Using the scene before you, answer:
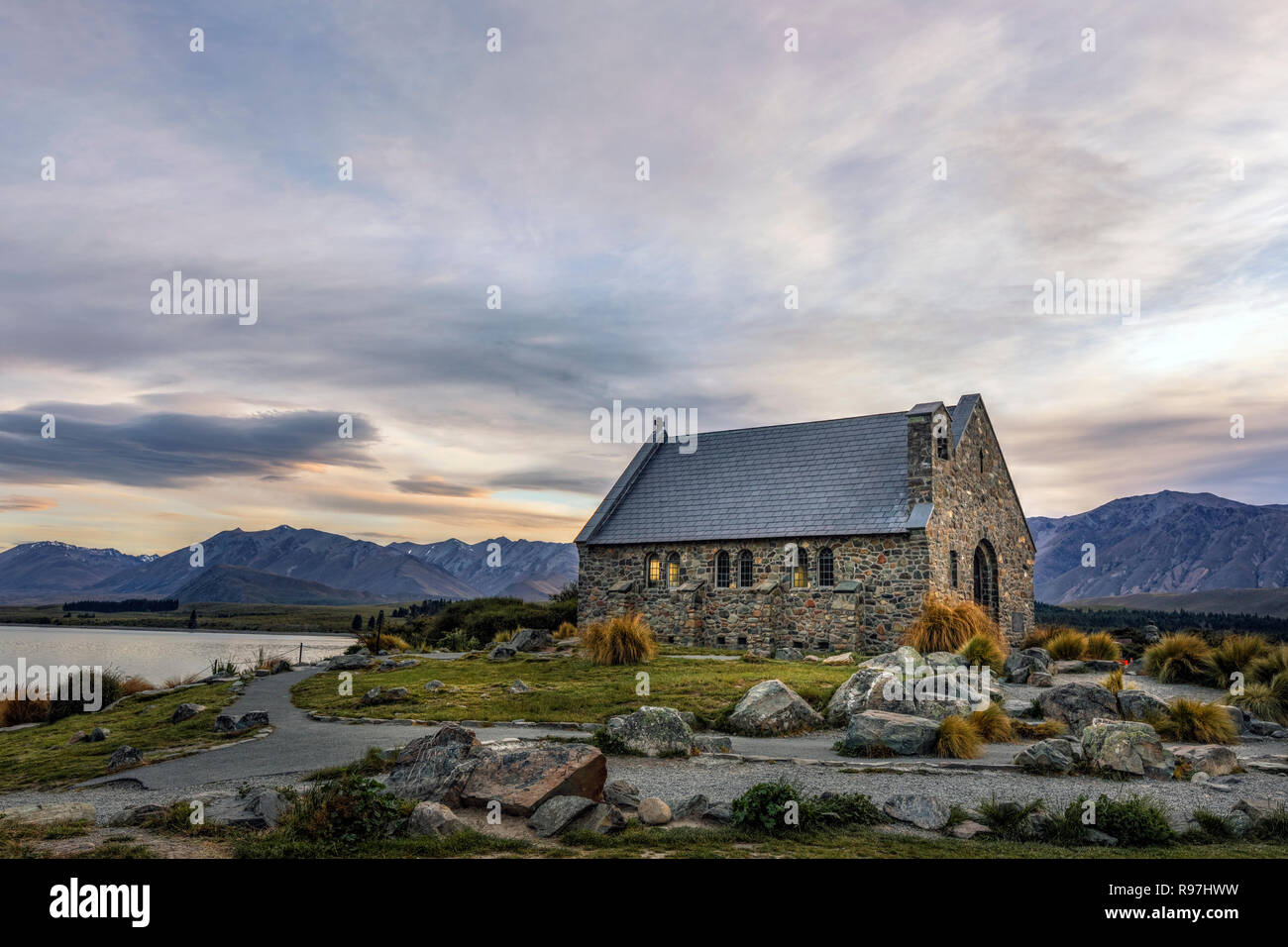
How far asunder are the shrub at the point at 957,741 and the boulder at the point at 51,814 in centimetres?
1211

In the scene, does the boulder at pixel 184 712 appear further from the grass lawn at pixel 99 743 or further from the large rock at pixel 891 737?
the large rock at pixel 891 737

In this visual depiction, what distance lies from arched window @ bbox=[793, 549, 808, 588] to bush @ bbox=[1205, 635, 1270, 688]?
46.6 ft

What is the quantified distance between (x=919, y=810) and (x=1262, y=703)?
13.1 m

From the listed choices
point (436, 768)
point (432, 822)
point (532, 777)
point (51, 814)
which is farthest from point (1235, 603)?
point (51, 814)

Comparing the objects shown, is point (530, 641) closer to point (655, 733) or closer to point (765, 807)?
point (655, 733)

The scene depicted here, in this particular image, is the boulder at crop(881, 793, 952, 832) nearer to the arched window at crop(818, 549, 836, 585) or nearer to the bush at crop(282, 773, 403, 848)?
the bush at crop(282, 773, 403, 848)

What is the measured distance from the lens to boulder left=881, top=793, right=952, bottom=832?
898 cm

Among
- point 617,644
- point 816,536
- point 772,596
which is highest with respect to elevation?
point 816,536

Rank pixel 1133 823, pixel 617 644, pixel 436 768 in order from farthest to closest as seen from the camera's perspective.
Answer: pixel 617 644 < pixel 436 768 < pixel 1133 823

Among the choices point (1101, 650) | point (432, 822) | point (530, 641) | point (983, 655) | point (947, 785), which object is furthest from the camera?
point (530, 641)

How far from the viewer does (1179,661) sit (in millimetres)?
22031

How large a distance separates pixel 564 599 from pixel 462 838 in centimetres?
3707

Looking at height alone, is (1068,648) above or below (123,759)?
below
